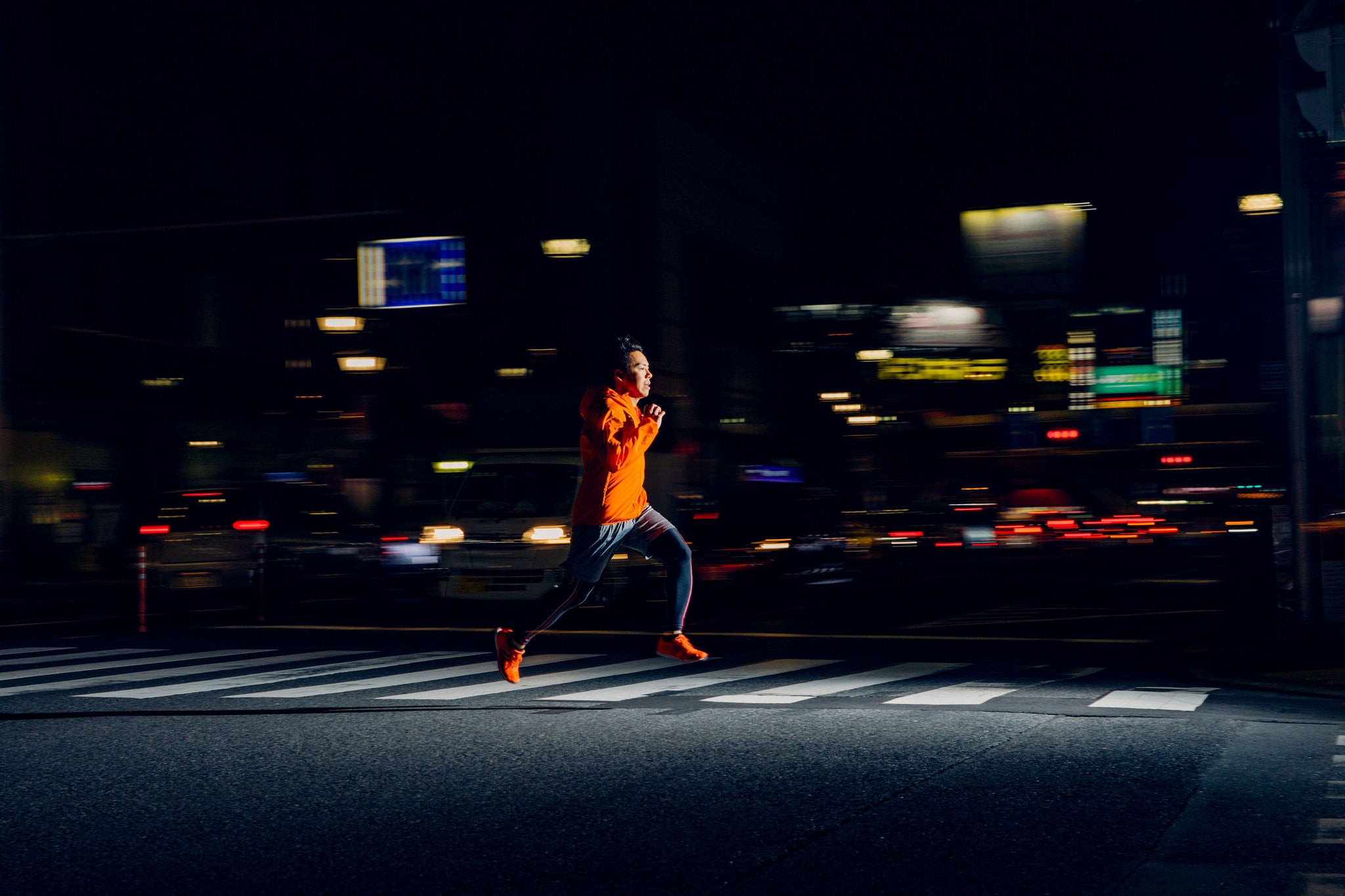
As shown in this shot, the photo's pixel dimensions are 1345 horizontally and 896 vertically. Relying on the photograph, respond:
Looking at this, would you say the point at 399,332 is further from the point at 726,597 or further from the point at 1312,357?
the point at 1312,357

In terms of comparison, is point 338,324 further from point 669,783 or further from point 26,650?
point 669,783

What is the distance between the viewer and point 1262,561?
14.2 metres

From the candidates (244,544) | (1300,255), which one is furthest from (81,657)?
(1300,255)

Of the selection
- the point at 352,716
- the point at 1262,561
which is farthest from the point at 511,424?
the point at 352,716

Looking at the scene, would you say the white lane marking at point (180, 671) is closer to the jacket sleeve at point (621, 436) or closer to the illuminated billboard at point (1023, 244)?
the jacket sleeve at point (621, 436)

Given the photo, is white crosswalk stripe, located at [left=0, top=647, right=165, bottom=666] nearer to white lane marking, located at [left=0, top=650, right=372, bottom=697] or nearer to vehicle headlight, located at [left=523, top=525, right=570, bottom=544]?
white lane marking, located at [left=0, top=650, right=372, bottom=697]

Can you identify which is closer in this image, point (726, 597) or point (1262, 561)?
point (1262, 561)

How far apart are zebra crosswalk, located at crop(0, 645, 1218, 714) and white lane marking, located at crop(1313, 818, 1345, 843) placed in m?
2.89

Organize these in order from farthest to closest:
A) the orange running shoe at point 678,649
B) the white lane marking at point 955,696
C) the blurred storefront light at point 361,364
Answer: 1. the blurred storefront light at point 361,364
2. the white lane marking at point 955,696
3. the orange running shoe at point 678,649

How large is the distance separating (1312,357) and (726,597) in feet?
34.6

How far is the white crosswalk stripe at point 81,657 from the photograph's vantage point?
450 inches

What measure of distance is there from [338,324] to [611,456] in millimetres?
33165

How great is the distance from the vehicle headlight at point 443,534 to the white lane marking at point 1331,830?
12.9 meters

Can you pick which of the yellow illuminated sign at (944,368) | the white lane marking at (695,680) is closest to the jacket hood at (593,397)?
the white lane marking at (695,680)
